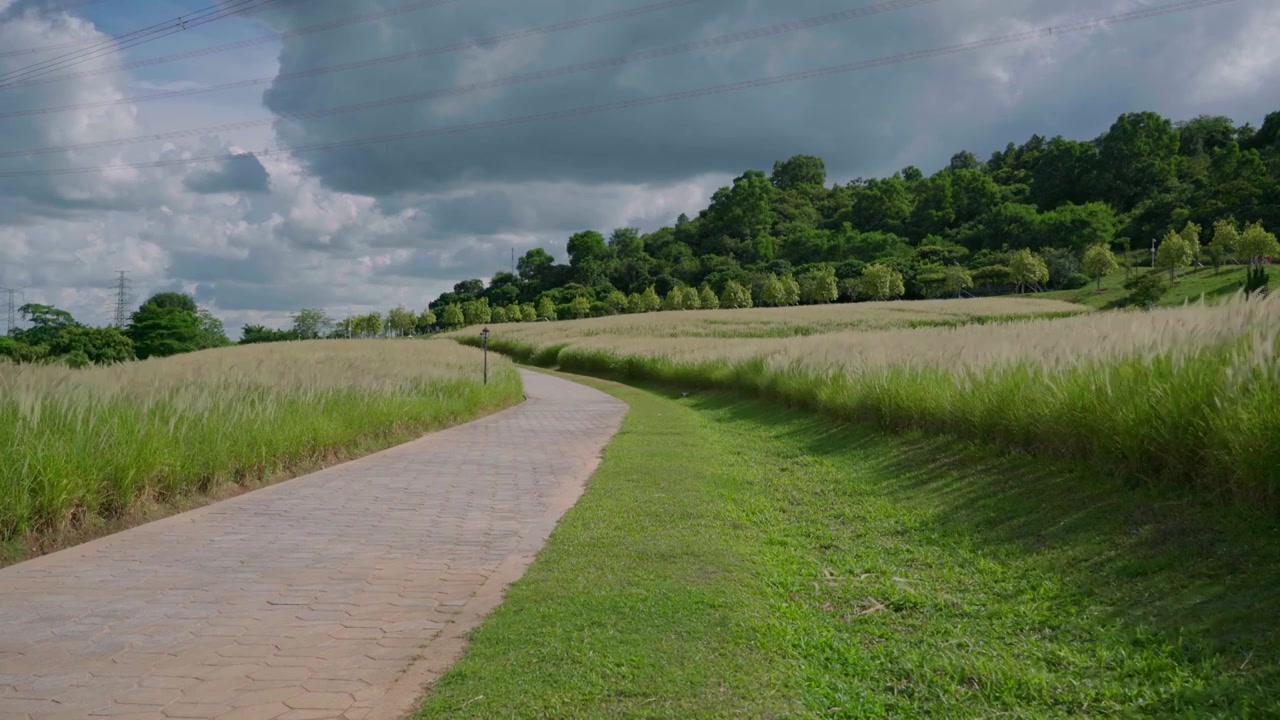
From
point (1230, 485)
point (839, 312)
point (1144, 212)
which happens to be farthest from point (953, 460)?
point (1144, 212)

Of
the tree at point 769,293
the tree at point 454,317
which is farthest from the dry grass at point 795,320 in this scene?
the tree at point 454,317

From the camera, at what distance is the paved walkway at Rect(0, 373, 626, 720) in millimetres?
4102

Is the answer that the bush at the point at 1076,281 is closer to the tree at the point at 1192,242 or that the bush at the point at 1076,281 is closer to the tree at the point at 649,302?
the tree at the point at 1192,242

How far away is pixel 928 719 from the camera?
11.9 ft

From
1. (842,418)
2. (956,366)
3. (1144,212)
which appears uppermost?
(1144,212)

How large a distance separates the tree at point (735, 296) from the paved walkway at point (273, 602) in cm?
7615

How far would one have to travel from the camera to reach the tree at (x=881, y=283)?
79938 mm

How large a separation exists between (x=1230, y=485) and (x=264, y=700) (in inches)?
225

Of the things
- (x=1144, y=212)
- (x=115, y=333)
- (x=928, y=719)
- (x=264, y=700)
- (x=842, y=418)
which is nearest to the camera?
(x=928, y=719)

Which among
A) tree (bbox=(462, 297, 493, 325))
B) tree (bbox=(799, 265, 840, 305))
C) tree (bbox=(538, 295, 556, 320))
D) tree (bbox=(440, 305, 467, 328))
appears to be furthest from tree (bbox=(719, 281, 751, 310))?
tree (bbox=(440, 305, 467, 328))

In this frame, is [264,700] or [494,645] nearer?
[264,700]

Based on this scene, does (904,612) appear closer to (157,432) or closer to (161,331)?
(157,432)

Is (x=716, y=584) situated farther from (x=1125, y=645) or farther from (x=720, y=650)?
(x=1125, y=645)

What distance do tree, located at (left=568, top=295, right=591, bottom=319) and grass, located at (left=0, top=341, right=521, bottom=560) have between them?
75181 millimetres
